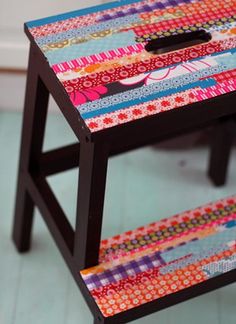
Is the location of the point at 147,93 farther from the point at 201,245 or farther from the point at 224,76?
the point at 201,245

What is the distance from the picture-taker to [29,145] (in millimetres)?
1615

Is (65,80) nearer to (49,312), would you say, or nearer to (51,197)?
(51,197)

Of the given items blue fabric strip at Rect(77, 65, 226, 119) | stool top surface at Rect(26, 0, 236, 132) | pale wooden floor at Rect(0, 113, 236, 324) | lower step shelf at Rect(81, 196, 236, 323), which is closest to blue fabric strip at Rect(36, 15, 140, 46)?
stool top surface at Rect(26, 0, 236, 132)

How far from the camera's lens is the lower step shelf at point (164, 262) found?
1437 mm

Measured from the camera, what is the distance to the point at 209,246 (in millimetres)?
1529

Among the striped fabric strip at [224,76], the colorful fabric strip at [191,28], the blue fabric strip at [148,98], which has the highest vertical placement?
the colorful fabric strip at [191,28]

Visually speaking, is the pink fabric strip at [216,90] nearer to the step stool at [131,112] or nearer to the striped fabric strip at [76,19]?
the step stool at [131,112]

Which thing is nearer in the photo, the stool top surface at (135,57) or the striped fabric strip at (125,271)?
the stool top surface at (135,57)

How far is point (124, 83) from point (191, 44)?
18 cm

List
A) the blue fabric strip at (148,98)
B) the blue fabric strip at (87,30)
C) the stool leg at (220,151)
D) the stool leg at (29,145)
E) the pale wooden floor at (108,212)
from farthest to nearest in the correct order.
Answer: the stool leg at (220,151)
the pale wooden floor at (108,212)
the stool leg at (29,145)
the blue fabric strip at (87,30)
the blue fabric strip at (148,98)

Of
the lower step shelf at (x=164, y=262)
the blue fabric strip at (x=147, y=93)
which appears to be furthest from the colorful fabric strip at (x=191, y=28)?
the lower step shelf at (x=164, y=262)

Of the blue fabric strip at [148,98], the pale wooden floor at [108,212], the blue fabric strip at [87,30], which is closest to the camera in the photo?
the blue fabric strip at [148,98]

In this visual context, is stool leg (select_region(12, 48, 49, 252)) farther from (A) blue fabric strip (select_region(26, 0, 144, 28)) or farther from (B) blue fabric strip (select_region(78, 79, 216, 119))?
(B) blue fabric strip (select_region(78, 79, 216, 119))

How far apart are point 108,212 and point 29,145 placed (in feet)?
1.16
